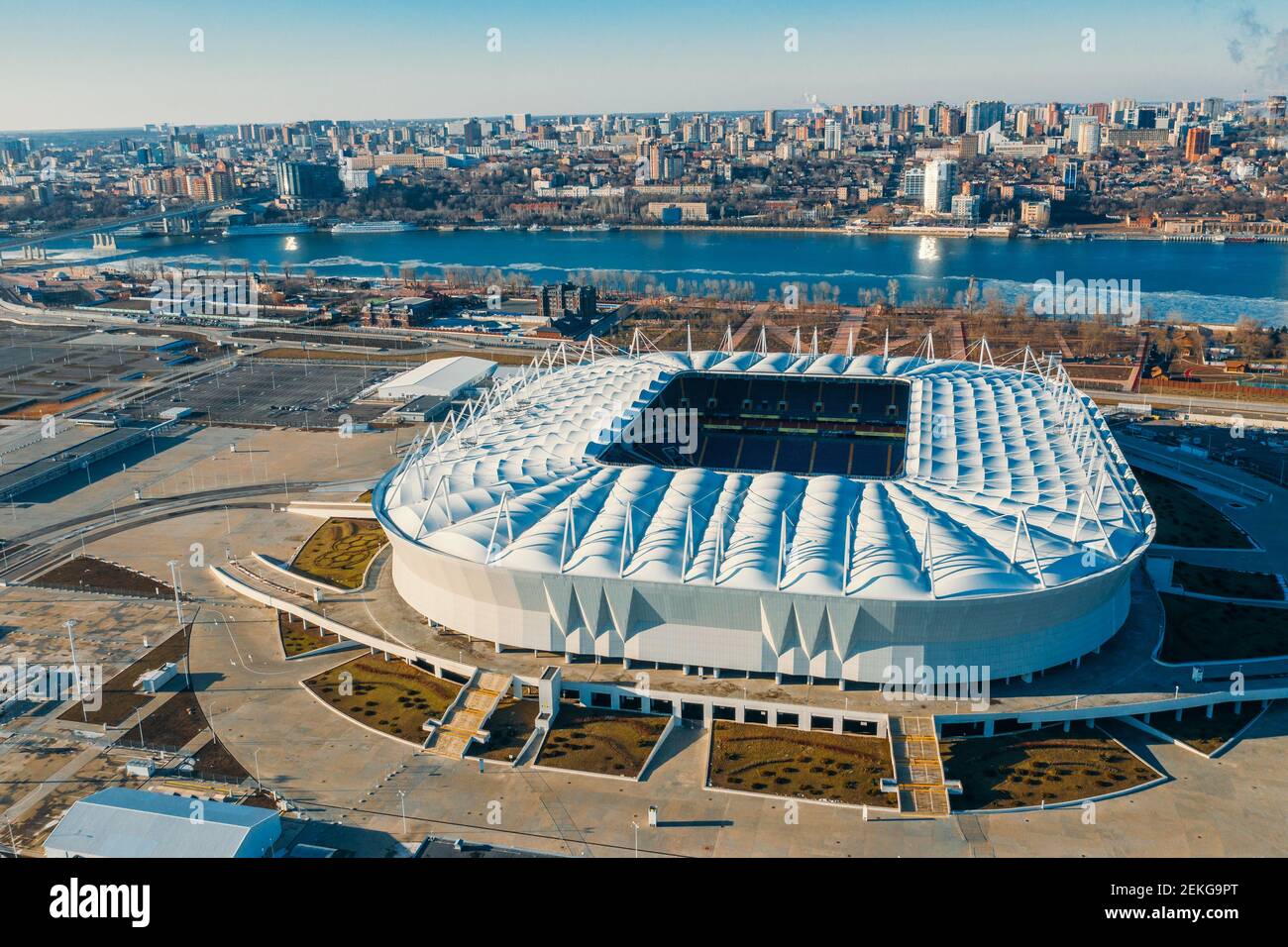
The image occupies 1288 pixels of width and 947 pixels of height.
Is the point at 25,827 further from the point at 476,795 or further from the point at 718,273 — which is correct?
the point at 718,273

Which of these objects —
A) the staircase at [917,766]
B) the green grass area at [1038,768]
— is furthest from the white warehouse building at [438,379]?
the green grass area at [1038,768]

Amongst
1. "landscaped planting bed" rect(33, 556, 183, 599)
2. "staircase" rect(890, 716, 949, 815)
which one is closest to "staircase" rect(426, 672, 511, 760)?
"staircase" rect(890, 716, 949, 815)

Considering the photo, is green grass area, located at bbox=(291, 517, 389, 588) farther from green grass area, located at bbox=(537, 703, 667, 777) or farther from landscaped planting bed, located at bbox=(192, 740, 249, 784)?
green grass area, located at bbox=(537, 703, 667, 777)

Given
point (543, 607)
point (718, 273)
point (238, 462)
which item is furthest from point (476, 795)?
point (718, 273)

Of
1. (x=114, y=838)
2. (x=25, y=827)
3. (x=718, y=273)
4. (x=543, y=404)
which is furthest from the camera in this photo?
(x=718, y=273)

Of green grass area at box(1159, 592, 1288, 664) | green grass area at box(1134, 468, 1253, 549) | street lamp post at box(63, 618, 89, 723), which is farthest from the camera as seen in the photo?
green grass area at box(1134, 468, 1253, 549)

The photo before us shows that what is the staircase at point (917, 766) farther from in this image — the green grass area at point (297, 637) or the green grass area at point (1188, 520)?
the green grass area at point (1188, 520)

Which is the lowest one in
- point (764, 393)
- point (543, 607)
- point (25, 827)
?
point (25, 827)
